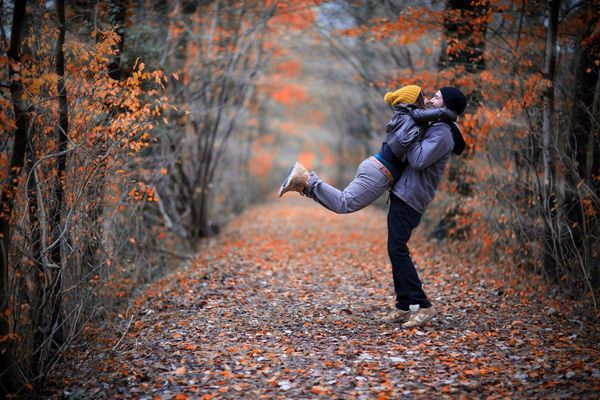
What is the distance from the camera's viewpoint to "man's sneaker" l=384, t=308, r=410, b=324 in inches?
192

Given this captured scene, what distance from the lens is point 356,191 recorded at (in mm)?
4641

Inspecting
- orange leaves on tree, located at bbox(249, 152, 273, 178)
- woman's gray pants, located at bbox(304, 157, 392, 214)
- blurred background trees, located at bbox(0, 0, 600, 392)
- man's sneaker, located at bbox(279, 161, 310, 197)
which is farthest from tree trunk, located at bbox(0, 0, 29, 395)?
orange leaves on tree, located at bbox(249, 152, 273, 178)

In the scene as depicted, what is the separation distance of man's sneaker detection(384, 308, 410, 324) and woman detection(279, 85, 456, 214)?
3.61 feet

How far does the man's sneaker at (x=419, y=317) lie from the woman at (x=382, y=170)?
43.9 inches

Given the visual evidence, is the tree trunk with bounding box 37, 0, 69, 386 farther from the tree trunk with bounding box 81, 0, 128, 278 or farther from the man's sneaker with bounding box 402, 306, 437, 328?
the man's sneaker with bounding box 402, 306, 437, 328

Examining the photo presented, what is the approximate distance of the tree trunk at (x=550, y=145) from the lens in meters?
5.90

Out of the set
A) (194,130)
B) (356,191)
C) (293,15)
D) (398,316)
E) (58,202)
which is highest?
(293,15)

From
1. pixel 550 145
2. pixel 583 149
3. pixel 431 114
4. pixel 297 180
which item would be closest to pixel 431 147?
pixel 431 114

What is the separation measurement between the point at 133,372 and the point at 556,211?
494cm

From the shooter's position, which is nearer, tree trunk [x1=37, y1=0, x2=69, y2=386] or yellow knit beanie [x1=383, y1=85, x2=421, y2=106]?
tree trunk [x1=37, y1=0, x2=69, y2=386]

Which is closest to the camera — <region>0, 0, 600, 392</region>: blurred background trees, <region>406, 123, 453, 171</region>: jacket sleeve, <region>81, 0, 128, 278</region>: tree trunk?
<region>0, 0, 600, 392</region>: blurred background trees

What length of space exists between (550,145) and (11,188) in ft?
18.0

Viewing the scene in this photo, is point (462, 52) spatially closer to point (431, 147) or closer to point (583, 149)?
point (583, 149)

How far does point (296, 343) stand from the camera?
453 cm
